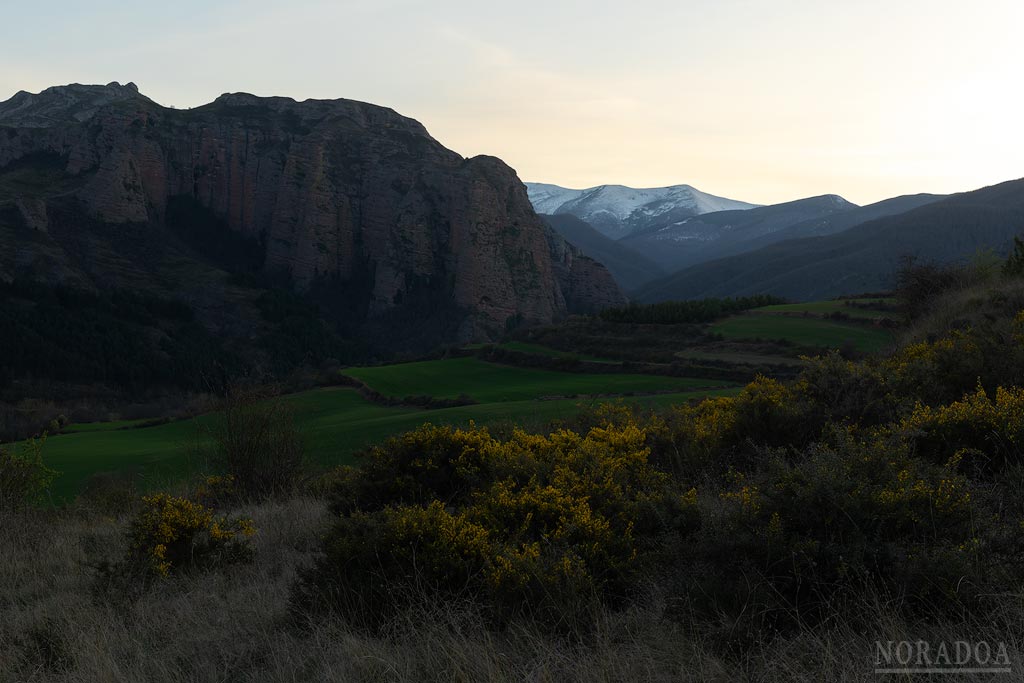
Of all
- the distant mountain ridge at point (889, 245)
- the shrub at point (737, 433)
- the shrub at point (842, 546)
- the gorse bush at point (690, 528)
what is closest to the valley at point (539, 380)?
the shrub at point (737, 433)

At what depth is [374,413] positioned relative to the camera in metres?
43.2

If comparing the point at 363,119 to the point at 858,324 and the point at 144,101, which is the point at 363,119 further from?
the point at 858,324

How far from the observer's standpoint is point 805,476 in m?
4.36

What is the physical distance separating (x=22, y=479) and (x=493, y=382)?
43.5 metres

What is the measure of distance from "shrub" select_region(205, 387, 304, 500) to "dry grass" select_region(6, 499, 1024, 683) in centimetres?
566

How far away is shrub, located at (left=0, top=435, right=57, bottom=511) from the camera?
924 cm

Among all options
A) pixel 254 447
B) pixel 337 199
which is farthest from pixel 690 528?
pixel 337 199

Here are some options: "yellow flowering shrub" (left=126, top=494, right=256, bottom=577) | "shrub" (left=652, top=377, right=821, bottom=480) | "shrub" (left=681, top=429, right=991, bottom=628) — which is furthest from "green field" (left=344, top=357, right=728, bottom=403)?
"shrub" (left=681, top=429, right=991, bottom=628)

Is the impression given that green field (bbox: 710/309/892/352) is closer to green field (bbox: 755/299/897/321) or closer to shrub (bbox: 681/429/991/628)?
green field (bbox: 755/299/897/321)

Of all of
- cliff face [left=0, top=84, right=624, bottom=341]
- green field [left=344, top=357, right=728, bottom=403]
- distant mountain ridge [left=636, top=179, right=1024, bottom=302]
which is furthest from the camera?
distant mountain ridge [left=636, top=179, right=1024, bottom=302]

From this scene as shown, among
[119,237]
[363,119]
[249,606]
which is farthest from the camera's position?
[363,119]

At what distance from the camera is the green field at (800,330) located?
43.8 meters

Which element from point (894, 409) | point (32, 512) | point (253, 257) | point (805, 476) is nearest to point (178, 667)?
point (805, 476)

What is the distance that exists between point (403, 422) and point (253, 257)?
130058mm
